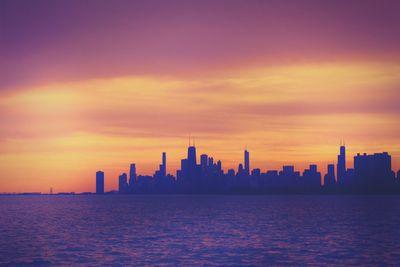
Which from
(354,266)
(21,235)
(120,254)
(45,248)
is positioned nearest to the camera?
(354,266)

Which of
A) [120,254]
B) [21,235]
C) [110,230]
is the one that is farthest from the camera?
[110,230]

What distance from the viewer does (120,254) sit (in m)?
69.6

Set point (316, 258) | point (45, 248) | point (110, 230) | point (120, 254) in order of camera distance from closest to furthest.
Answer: point (316, 258), point (120, 254), point (45, 248), point (110, 230)

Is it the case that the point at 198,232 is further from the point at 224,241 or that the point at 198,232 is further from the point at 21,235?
the point at 21,235

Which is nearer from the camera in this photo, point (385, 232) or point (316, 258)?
point (316, 258)

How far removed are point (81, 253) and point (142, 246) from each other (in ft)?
31.3

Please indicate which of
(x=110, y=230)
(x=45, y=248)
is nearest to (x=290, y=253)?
(x=45, y=248)

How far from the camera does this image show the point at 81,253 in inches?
2803

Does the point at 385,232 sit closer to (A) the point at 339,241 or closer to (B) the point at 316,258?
(A) the point at 339,241

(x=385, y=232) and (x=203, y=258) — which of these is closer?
(x=203, y=258)

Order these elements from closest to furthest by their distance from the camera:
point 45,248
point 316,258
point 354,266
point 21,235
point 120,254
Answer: point 354,266
point 316,258
point 120,254
point 45,248
point 21,235

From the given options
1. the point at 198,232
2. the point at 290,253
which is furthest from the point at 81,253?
the point at 198,232

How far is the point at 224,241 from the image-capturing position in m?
83.9

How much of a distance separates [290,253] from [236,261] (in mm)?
10387
